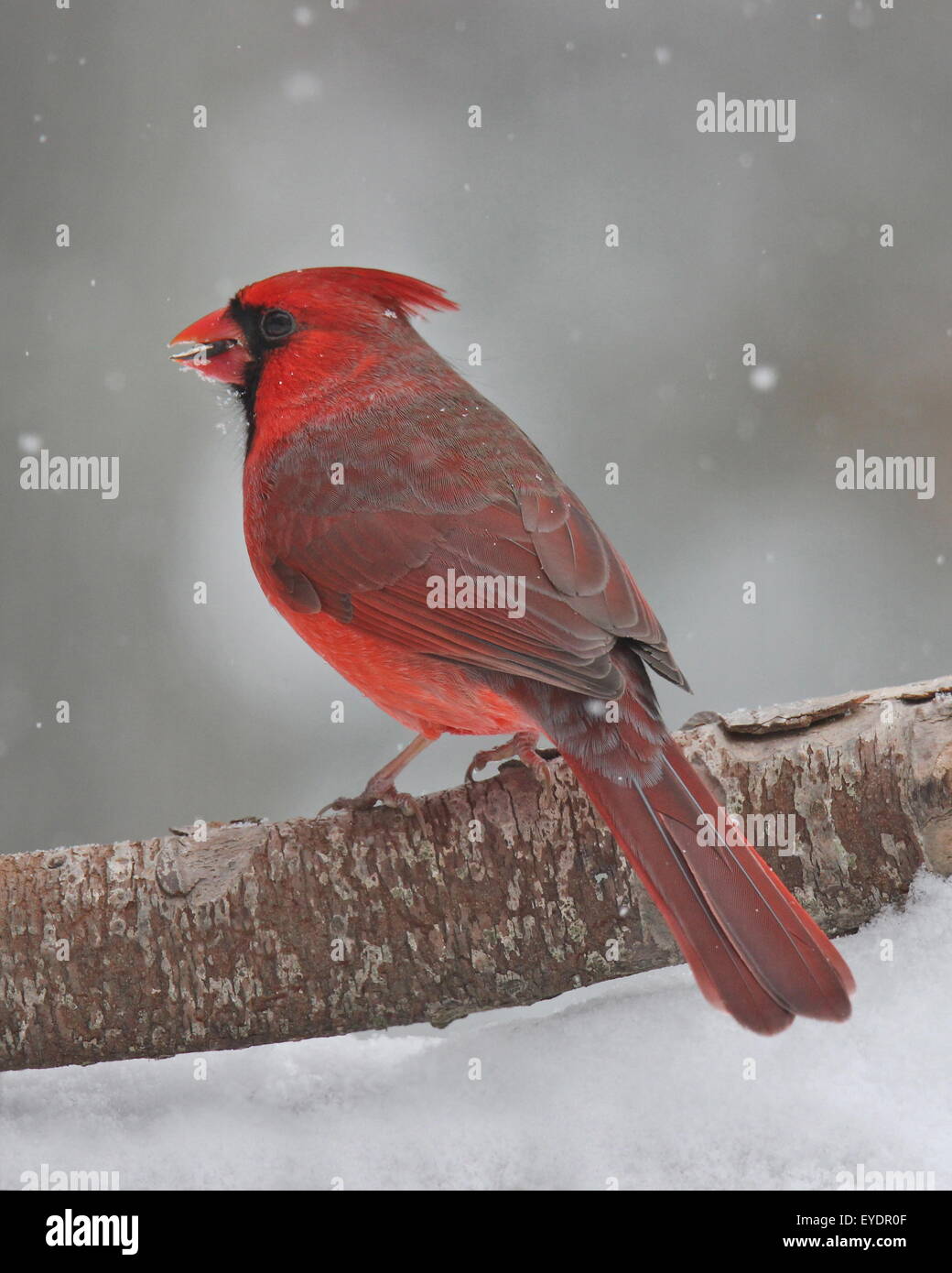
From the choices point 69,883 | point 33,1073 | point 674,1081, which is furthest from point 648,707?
point 33,1073

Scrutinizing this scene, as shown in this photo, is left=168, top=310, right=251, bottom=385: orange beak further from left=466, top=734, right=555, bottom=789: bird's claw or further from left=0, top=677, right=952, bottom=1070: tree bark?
left=0, top=677, right=952, bottom=1070: tree bark

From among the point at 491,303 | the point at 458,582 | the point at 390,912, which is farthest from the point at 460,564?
the point at 491,303

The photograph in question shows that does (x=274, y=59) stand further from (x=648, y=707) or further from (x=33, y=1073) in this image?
(x=33, y=1073)

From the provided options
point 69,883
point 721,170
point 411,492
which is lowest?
point 69,883

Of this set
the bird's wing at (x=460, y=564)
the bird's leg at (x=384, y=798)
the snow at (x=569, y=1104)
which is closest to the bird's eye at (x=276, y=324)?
the bird's wing at (x=460, y=564)

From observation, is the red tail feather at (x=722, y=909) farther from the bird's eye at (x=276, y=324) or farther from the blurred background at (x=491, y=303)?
the blurred background at (x=491, y=303)

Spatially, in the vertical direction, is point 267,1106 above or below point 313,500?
below

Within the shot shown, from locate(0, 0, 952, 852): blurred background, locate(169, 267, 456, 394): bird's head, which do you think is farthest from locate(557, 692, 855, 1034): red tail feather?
locate(0, 0, 952, 852): blurred background
